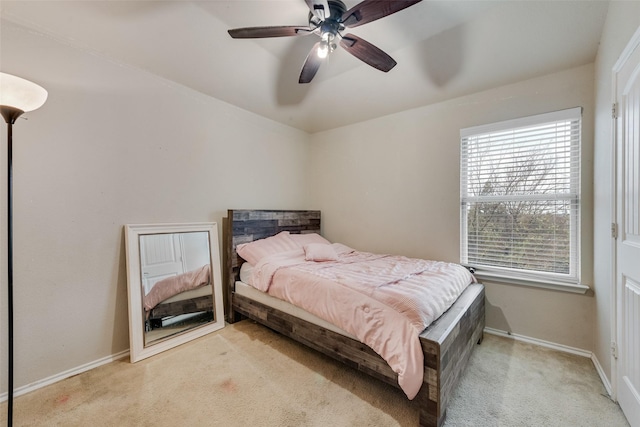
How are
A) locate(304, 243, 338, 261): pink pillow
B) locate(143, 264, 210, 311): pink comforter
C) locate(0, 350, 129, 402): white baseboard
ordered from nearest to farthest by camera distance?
locate(0, 350, 129, 402): white baseboard, locate(143, 264, 210, 311): pink comforter, locate(304, 243, 338, 261): pink pillow

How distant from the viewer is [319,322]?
191cm

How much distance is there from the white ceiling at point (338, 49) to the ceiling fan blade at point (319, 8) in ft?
1.43

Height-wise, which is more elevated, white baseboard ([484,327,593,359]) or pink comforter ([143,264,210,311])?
pink comforter ([143,264,210,311])

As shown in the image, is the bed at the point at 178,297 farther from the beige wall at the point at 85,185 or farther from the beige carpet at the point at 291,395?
the beige carpet at the point at 291,395

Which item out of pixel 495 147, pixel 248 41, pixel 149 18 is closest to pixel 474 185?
pixel 495 147

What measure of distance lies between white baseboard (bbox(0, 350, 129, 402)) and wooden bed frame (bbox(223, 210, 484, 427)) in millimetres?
955

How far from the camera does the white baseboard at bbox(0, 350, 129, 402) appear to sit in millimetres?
1668

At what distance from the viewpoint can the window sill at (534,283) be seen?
2.13 metres

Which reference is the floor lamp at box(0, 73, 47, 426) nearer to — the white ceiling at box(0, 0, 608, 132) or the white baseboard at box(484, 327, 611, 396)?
the white ceiling at box(0, 0, 608, 132)

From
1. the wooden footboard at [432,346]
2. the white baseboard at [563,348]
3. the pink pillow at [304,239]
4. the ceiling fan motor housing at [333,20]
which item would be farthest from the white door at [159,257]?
the white baseboard at [563,348]

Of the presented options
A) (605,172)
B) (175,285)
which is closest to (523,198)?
(605,172)

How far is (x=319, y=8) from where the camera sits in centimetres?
140

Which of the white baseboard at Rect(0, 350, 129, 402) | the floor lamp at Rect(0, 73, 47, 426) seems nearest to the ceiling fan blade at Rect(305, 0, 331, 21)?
the floor lamp at Rect(0, 73, 47, 426)

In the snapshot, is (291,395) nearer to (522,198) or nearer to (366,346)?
(366,346)
